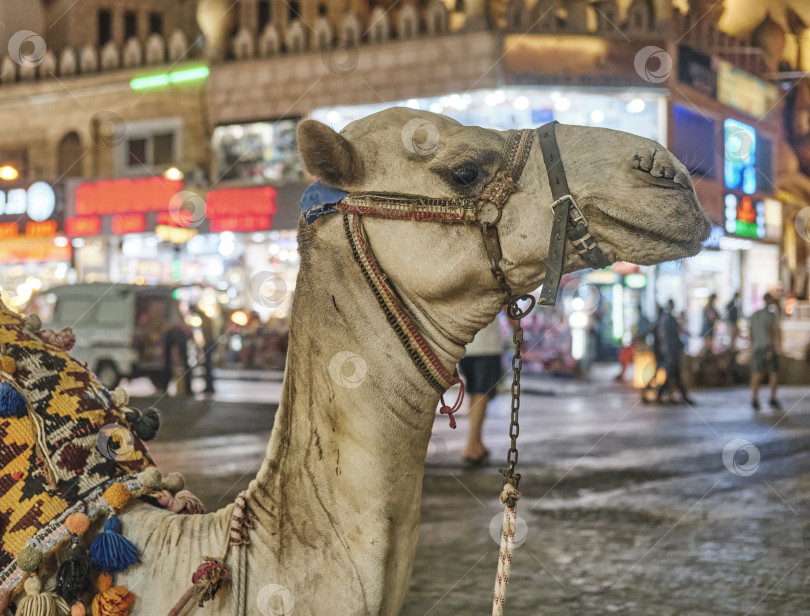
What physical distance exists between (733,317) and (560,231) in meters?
20.4

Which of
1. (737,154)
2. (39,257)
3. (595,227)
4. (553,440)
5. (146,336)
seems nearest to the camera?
(595,227)

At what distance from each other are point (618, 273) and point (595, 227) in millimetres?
21814

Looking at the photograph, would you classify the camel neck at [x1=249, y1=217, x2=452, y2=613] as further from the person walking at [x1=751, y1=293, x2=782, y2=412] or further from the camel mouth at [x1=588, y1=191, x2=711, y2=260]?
the person walking at [x1=751, y1=293, x2=782, y2=412]

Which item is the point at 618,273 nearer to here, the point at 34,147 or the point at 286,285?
the point at 286,285

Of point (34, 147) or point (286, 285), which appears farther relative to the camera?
point (34, 147)

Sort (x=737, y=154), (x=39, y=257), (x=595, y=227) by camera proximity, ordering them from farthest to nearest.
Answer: (x=39, y=257)
(x=737, y=154)
(x=595, y=227)

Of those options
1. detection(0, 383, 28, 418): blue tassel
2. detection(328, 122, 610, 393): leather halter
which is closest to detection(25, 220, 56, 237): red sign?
detection(0, 383, 28, 418): blue tassel

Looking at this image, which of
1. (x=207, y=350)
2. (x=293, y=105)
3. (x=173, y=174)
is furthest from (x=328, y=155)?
(x=173, y=174)

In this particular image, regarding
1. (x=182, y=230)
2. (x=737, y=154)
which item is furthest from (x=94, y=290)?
(x=737, y=154)

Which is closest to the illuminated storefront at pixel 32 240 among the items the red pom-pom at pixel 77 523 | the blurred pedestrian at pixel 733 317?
the blurred pedestrian at pixel 733 317

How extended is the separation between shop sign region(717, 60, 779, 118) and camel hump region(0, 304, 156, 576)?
22.0 metres

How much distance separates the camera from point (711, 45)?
22.8 meters

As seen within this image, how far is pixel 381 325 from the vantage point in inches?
78.3

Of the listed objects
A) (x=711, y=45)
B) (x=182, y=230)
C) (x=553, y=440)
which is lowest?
(x=553, y=440)
